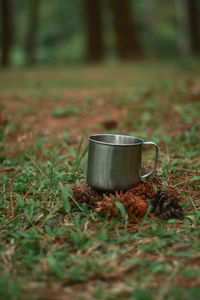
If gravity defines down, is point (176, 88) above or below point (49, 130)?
above

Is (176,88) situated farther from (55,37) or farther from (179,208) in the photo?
(55,37)

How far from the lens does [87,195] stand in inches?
64.1

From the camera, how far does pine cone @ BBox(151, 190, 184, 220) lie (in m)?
1.53

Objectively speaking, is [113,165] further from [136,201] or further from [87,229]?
[87,229]

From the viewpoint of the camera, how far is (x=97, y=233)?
4.53 ft

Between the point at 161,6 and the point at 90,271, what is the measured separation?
74.1 feet

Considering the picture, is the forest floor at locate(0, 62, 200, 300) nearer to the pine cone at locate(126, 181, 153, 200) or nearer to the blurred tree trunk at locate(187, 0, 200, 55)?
the pine cone at locate(126, 181, 153, 200)

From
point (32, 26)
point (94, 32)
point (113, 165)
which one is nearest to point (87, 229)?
point (113, 165)

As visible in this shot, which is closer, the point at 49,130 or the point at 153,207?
the point at 153,207

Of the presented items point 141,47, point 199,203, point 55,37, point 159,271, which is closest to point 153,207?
point 199,203

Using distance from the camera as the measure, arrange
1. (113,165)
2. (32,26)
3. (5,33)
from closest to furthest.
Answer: (113,165)
(5,33)
(32,26)

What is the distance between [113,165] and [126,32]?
8.53m

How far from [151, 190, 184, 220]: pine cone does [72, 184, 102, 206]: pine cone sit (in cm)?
29

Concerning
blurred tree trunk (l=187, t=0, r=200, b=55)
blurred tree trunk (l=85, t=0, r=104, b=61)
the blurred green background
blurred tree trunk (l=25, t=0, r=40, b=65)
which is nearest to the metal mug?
the blurred green background
